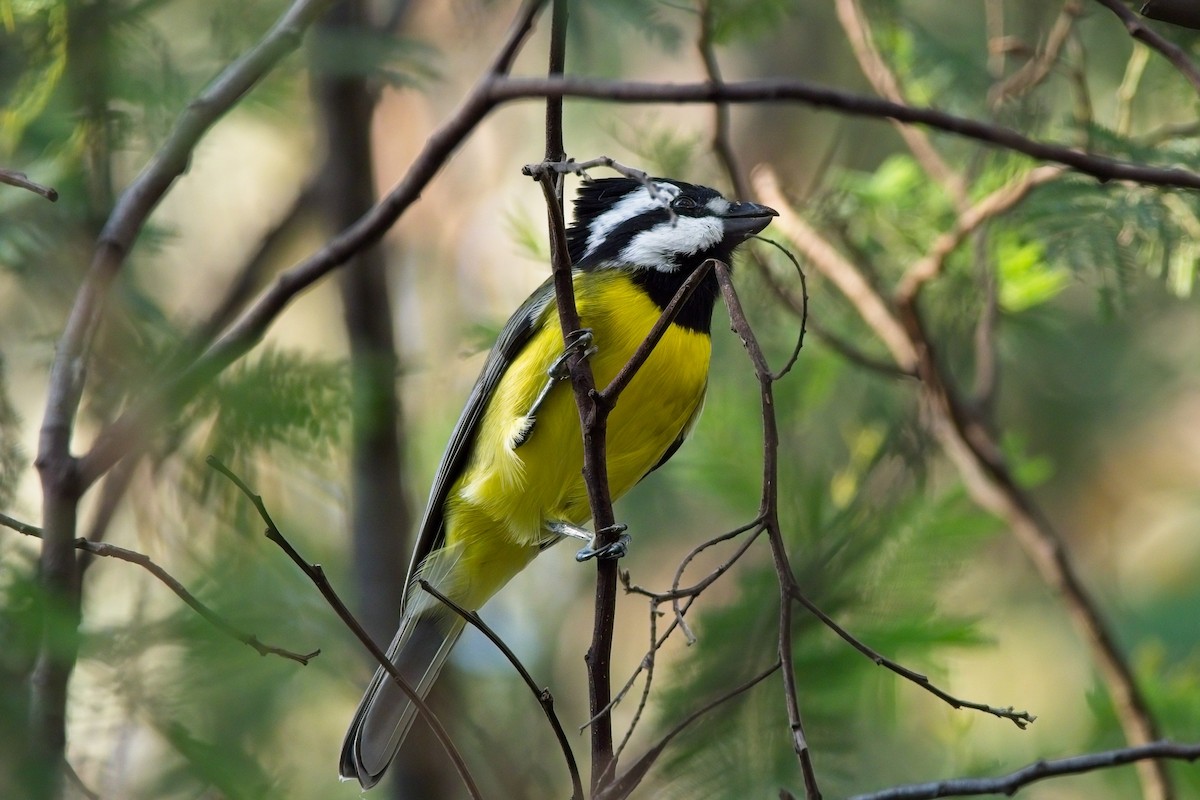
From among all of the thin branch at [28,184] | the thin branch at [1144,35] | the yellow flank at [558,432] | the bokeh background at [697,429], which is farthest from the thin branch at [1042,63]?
the thin branch at [28,184]

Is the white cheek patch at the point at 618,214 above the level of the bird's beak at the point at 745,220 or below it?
above

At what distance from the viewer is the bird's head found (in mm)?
3732

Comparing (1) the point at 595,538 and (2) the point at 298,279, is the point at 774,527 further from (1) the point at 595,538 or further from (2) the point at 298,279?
(2) the point at 298,279

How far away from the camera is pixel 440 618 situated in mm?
3971

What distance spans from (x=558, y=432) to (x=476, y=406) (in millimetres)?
406

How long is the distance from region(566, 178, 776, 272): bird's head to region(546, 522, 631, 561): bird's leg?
2.60ft

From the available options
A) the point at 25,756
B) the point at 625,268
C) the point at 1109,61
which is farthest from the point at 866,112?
the point at 1109,61

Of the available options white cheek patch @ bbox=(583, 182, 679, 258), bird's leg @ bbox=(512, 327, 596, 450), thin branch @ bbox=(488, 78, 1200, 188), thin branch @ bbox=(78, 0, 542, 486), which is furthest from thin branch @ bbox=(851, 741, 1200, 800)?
white cheek patch @ bbox=(583, 182, 679, 258)

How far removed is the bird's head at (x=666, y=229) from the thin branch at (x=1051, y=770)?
2171 millimetres

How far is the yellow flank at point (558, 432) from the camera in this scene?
3482mm

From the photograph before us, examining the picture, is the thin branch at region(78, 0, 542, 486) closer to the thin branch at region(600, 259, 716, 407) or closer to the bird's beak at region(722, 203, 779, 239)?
the thin branch at region(600, 259, 716, 407)

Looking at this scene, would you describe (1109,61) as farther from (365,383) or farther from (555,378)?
(365,383)

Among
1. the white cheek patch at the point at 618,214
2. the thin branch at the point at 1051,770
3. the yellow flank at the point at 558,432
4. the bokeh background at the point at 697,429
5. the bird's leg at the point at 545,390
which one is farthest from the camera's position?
the white cheek patch at the point at 618,214

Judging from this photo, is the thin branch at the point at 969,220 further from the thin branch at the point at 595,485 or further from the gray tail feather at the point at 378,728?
the gray tail feather at the point at 378,728
